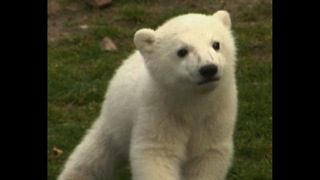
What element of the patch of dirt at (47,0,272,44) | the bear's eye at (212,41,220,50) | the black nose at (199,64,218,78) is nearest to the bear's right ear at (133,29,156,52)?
the bear's eye at (212,41,220,50)

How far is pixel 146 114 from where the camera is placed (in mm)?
6590

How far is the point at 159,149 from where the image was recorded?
651 cm

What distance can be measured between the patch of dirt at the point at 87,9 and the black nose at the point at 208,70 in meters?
5.24

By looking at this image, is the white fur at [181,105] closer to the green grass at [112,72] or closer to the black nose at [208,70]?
the black nose at [208,70]

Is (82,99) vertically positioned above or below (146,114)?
below

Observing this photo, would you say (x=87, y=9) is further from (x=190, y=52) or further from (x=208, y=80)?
(x=208, y=80)

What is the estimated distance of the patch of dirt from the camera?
447 inches

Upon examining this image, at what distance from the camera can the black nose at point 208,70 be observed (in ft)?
19.6

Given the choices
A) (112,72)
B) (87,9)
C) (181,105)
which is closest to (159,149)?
(181,105)

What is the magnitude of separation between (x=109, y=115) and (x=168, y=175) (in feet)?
3.07

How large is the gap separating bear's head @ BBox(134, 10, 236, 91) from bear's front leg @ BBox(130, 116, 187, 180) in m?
0.33

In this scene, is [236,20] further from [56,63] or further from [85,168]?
[85,168]

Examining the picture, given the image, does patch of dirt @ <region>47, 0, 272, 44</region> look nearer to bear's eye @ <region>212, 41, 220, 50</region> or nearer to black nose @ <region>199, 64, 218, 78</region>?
bear's eye @ <region>212, 41, 220, 50</region>
